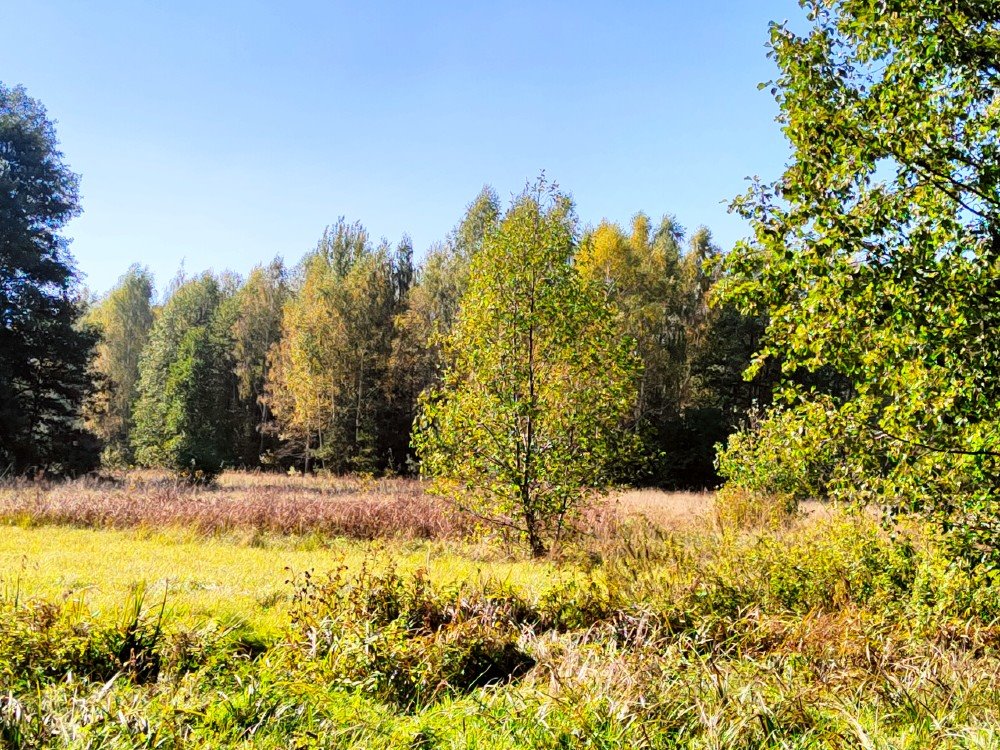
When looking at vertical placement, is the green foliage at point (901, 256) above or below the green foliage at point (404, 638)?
above

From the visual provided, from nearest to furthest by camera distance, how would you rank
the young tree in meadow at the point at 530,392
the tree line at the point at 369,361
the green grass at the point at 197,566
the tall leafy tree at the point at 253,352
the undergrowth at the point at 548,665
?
the undergrowth at the point at 548,665
the green grass at the point at 197,566
the young tree in meadow at the point at 530,392
the tree line at the point at 369,361
the tall leafy tree at the point at 253,352

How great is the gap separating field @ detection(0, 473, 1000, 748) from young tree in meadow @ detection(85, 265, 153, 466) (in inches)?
1433

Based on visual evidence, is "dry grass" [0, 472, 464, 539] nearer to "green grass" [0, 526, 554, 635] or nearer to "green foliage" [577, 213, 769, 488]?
"green grass" [0, 526, 554, 635]

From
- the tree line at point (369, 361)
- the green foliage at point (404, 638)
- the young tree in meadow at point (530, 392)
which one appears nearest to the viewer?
the green foliage at point (404, 638)

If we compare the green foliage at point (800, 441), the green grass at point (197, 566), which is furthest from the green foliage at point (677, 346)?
the green foliage at point (800, 441)

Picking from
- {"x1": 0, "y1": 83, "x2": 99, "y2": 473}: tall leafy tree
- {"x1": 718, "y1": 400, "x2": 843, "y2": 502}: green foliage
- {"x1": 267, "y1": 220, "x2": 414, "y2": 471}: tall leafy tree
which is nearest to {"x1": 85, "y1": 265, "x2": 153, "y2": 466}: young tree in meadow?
{"x1": 267, "y1": 220, "x2": 414, "y2": 471}: tall leafy tree

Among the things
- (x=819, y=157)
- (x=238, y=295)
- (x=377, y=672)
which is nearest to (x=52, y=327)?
(x=238, y=295)

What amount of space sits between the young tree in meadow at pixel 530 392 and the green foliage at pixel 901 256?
4.50m

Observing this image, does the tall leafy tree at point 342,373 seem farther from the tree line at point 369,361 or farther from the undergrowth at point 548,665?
the undergrowth at point 548,665

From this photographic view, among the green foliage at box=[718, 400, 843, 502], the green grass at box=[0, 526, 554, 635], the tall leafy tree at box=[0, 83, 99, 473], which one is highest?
the tall leafy tree at box=[0, 83, 99, 473]

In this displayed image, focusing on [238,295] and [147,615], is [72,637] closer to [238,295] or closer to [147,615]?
[147,615]

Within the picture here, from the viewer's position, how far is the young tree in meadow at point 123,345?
40906 mm

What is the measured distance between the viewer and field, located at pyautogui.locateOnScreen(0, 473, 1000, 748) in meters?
3.89

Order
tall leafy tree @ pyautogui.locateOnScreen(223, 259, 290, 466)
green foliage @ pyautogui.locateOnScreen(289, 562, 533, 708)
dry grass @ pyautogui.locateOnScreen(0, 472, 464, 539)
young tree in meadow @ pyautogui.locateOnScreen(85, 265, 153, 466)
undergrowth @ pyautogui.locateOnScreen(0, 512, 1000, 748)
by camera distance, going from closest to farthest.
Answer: undergrowth @ pyautogui.locateOnScreen(0, 512, 1000, 748), green foliage @ pyautogui.locateOnScreen(289, 562, 533, 708), dry grass @ pyautogui.locateOnScreen(0, 472, 464, 539), tall leafy tree @ pyautogui.locateOnScreen(223, 259, 290, 466), young tree in meadow @ pyautogui.locateOnScreen(85, 265, 153, 466)
